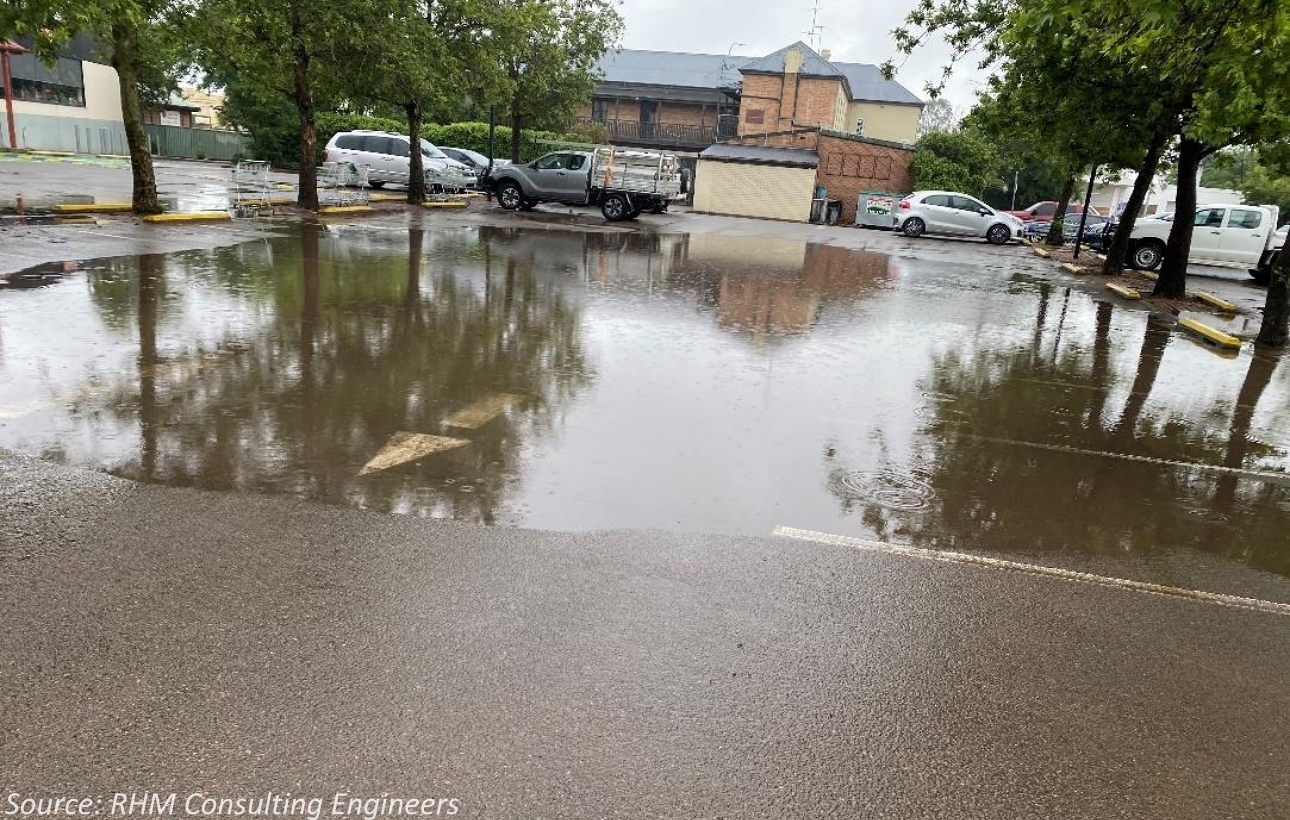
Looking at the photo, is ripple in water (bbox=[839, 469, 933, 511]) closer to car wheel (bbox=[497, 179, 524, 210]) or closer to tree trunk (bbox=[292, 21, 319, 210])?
tree trunk (bbox=[292, 21, 319, 210])

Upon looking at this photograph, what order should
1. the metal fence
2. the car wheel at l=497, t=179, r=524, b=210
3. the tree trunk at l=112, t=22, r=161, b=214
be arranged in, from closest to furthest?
the tree trunk at l=112, t=22, r=161, b=214
the car wheel at l=497, t=179, r=524, b=210
the metal fence

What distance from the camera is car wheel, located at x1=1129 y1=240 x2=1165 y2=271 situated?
22906mm

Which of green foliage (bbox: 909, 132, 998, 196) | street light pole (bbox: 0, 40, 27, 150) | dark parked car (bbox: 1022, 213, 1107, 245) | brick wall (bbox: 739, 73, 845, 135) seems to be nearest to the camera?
dark parked car (bbox: 1022, 213, 1107, 245)

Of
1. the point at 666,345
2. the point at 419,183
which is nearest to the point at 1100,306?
the point at 666,345

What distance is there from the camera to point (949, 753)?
319cm

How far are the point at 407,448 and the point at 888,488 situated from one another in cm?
319

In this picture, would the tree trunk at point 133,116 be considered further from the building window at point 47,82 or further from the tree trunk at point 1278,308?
the building window at point 47,82

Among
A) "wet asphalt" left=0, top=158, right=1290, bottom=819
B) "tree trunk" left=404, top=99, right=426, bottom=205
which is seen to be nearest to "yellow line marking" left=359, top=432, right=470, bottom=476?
"wet asphalt" left=0, top=158, right=1290, bottom=819

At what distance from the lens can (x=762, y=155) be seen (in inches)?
1529

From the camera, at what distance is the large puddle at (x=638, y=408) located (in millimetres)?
5355

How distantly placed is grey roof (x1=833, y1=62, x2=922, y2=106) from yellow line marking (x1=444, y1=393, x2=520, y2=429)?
5278cm

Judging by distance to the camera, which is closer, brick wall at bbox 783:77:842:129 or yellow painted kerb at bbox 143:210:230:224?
yellow painted kerb at bbox 143:210:230:224

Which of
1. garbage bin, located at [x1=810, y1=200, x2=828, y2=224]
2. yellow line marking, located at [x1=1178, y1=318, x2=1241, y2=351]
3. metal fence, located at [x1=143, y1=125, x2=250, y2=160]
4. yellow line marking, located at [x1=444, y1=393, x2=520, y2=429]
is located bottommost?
yellow line marking, located at [x1=444, y1=393, x2=520, y2=429]

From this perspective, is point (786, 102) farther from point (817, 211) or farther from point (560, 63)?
point (560, 63)
